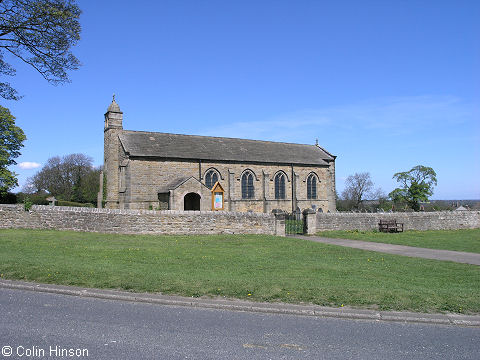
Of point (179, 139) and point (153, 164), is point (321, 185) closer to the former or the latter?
point (179, 139)

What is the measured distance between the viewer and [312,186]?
44281 mm

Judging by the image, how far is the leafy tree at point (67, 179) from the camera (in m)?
68.7

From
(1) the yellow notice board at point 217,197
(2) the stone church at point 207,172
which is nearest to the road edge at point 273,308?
(1) the yellow notice board at point 217,197

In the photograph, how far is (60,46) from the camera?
15172mm

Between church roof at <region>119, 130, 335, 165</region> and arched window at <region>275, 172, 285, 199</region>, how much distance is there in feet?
5.10

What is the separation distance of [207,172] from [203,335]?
3209cm

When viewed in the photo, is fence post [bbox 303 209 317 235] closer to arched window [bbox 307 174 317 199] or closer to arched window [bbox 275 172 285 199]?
arched window [bbox 275 172 285 199]

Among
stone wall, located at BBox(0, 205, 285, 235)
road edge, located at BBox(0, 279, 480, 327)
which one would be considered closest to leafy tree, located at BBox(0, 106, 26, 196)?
stone wall, located at BBox(0, 205, 285, 235)

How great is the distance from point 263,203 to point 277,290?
32.2 m

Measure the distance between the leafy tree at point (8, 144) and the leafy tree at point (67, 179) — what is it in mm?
24228

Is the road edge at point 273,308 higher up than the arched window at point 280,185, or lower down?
lower down

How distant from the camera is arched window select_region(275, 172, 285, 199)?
1647 inches

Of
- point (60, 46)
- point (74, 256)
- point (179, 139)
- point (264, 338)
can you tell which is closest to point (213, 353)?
point (264, 338)

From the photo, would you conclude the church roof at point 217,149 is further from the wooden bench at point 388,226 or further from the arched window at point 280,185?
the wooden bench at point 388,226
